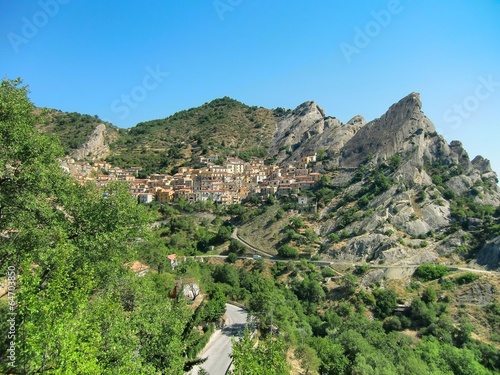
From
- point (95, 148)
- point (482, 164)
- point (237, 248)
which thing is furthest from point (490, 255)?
point (95, 148)

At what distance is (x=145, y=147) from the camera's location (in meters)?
124

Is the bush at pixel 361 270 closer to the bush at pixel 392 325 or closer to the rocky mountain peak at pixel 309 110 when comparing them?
the bush at pixel 392 325

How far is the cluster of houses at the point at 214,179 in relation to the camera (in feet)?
272

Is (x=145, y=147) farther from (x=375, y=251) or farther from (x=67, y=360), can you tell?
(x=67, y=360)

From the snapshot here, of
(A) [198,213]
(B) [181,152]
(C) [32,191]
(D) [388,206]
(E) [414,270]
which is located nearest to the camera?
(C) [32,191]

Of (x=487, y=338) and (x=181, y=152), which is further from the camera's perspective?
(x=181, y=152)

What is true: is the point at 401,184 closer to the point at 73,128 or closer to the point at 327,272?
the point at 327,272

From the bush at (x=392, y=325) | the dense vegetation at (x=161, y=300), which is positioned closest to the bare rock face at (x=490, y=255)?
the dense vegetation at (x=161, y=300)

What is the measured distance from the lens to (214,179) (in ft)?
299

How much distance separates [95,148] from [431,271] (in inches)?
4169

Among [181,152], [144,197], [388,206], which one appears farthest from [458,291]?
[181,152]

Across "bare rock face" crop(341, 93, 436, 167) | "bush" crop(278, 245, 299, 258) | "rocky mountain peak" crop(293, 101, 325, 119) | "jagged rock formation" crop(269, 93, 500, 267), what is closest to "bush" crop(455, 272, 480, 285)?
"jagged rock formation" crop(269, 93, 500, 267)

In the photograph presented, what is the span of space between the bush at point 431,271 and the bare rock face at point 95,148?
100 m

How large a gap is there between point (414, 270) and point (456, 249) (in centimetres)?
952
